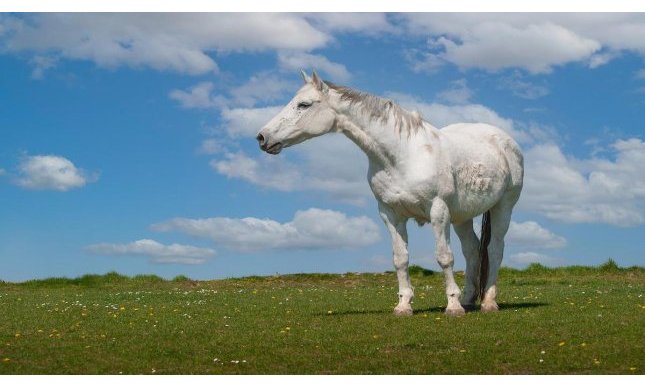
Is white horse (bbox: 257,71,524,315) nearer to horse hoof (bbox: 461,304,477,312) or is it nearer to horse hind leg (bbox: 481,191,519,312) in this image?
horse hind leg (bbox: 481,191,519,312)

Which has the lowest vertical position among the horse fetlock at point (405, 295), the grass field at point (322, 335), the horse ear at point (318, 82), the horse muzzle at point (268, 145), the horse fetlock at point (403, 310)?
the grass field at point (322, 335)

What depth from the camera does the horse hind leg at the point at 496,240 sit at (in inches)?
579

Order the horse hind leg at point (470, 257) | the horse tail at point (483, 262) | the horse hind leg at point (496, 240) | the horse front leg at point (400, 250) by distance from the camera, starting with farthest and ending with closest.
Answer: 1. the horse hind leg at point (470, 257)
2. the horse tail at point (483, 262)
3. the horse hind leg at point (496, 240)
4. the horse front leg at point (400, 250)

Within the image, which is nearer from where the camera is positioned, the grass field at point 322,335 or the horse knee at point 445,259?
the grass field at point 322,335

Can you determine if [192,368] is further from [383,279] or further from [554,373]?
[383,279]

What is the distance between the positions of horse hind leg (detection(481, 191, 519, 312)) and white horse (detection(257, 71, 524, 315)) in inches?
32.2

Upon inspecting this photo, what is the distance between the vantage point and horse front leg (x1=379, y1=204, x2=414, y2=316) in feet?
44.0

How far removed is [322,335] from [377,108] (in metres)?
3.98

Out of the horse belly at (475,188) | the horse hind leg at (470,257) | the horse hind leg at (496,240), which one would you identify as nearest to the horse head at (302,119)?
the horse belly at (475,188)

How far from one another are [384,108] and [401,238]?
87.8 inches

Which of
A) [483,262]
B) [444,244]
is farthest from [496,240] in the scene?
[444,244]

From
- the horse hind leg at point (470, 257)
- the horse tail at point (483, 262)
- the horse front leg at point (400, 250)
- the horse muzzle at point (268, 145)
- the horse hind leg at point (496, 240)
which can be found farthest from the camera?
the horse hind leg at point (470, 257)

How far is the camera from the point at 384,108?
13.4 m

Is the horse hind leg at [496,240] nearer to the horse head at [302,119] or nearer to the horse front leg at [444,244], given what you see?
the horse front leg at [444,244]
